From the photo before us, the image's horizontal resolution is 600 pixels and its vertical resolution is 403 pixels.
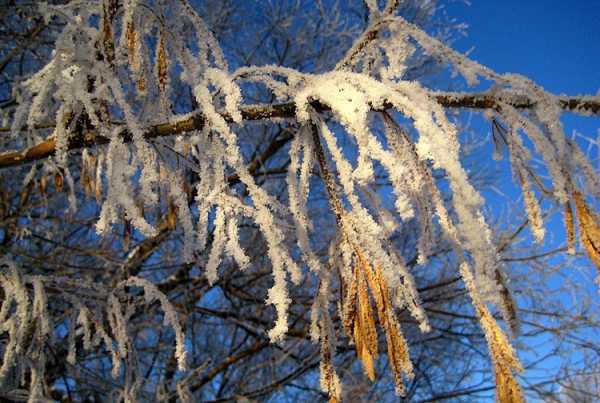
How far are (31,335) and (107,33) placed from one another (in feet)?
4.80

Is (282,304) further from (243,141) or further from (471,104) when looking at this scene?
A: (243,141)

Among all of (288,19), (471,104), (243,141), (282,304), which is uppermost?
(288,19)

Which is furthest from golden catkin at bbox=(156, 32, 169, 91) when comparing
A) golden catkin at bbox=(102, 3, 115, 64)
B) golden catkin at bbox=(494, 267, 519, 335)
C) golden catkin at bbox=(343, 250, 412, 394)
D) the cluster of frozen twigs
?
golden catkin at bbox=(494, 267, 519, 335)

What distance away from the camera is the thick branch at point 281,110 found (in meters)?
0.75

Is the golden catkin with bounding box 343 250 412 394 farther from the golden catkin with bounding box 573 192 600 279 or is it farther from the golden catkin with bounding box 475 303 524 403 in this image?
the golden catkin with bounding box 573 192 600 279

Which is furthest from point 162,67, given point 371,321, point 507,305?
point 507,305

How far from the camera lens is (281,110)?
87 centimetres

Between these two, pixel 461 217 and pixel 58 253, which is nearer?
pixel 461 217

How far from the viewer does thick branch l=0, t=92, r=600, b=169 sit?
0.75 metres

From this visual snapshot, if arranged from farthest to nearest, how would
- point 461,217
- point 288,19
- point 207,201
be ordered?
point 288,19, point 207,201, point 461,217

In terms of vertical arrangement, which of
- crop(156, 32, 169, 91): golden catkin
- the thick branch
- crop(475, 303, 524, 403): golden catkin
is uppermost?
crop(156, 32, 169, 91): golden catkin

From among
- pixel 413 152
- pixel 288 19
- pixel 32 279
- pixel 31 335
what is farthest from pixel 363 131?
pixel 288 19

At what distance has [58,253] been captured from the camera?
13.3 ft

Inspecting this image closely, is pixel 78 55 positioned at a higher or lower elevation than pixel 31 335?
higher
